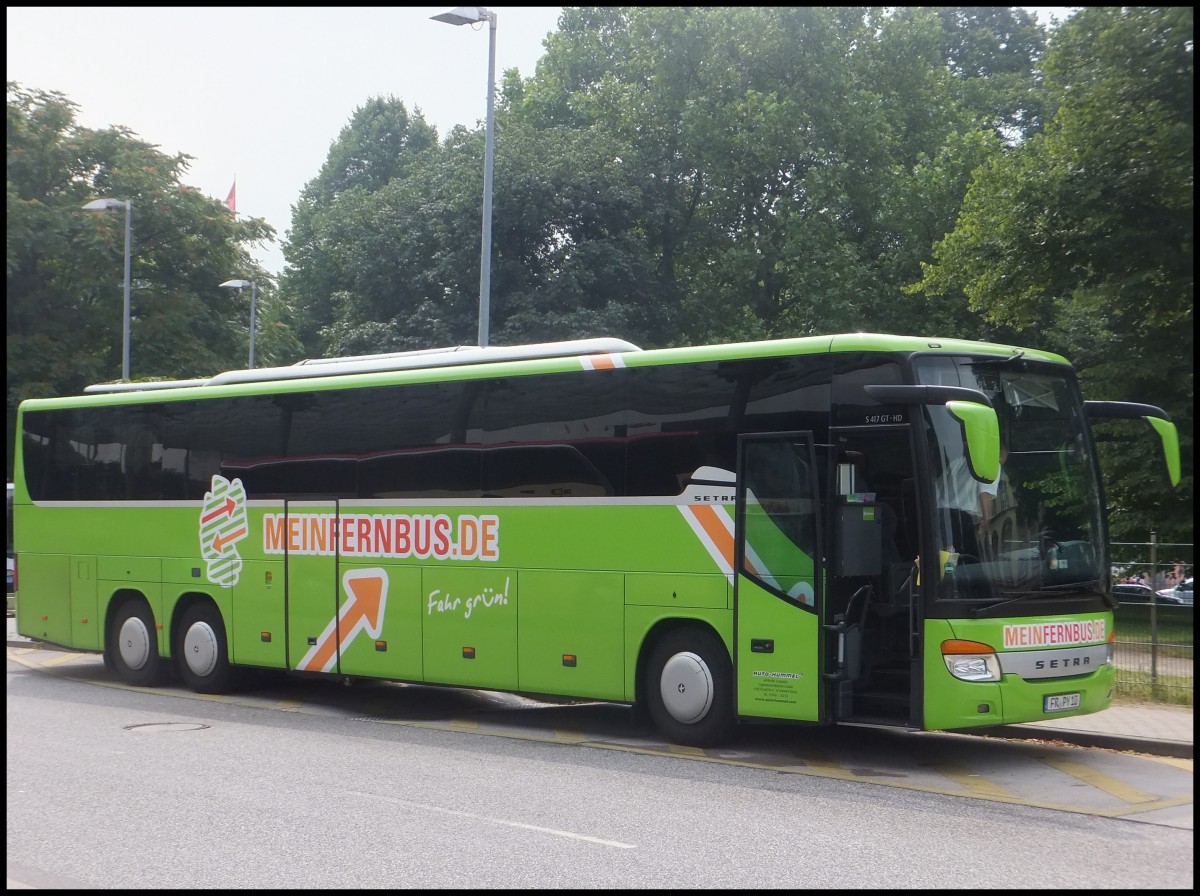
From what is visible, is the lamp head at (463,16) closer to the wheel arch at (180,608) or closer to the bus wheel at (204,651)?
the wheel arch at (180,608)

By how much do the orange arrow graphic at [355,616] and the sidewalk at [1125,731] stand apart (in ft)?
19.4

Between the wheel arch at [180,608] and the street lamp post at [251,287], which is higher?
the street lamp post at [251,287]

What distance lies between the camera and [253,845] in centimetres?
801

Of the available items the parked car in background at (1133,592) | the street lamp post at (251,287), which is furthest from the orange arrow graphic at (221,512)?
the street lamp post at (251,287)

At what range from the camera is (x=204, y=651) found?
16.6 meters

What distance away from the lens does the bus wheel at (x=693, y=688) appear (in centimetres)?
1176

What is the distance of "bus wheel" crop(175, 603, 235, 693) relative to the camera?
16.4 metres

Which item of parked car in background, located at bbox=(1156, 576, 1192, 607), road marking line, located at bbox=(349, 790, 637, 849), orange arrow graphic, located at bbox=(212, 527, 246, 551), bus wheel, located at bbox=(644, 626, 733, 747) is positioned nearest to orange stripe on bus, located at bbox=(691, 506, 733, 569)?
bus wheel, located at bbox=(644, 626, 733, 747)

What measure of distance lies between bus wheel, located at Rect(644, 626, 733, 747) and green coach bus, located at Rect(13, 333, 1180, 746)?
2 cm

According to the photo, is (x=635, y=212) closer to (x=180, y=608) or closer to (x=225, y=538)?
(x=180, y=608)

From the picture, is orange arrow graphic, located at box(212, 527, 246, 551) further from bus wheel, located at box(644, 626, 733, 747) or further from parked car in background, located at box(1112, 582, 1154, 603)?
parked car in background, located at box(1112, 582, 1154, 603)

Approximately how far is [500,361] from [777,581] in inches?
156

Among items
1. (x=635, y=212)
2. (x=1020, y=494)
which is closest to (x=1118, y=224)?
(x=1020, y=494)

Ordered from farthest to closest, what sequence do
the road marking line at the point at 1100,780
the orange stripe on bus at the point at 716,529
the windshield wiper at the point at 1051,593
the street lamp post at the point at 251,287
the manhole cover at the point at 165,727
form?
the street lamp post at the point at 251,287
the manhole cover at the point at 165,727
the orange stripe on bus at the point at 716,529
the windshield wiper at the point at 1051,593
the road marking line at the point at 1100,780
